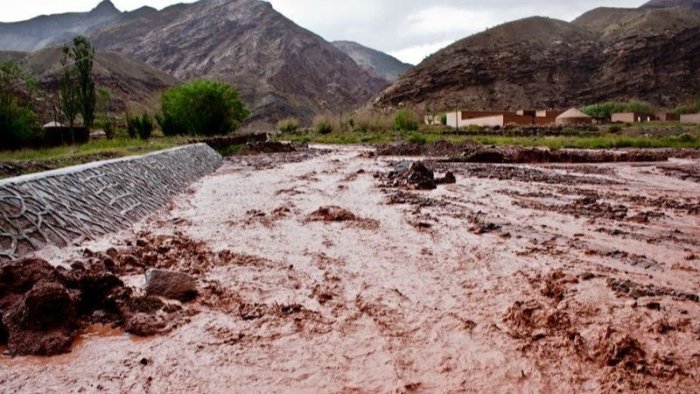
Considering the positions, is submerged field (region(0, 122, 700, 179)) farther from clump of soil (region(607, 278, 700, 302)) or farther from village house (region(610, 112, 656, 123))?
village house (region(610, 112, 656, 123))

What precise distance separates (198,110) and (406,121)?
1369 centimetres

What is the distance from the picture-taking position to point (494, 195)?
26.4 ft

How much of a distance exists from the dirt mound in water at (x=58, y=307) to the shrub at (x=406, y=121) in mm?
30827

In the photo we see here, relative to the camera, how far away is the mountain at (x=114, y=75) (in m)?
54.8

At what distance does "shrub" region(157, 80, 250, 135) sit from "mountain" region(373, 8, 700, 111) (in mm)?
31592

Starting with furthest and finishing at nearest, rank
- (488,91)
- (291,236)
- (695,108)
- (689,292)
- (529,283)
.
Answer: (488,91)
(695,108)
(291,236)
(529,283)
(689,292)

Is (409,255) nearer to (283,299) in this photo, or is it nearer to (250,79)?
(283,299)

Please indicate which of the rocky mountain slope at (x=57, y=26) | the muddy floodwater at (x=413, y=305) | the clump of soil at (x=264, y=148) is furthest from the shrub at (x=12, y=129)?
the rocky mountain slope at (x=57, y=26)

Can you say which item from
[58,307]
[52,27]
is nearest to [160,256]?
[58,307]

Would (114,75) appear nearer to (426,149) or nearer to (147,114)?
(147,114)

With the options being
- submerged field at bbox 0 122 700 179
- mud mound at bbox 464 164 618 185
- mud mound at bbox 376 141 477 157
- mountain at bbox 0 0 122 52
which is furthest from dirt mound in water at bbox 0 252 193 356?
mountain at bbox 0 0 122 52

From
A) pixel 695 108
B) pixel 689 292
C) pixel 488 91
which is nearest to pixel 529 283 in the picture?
pixel 689 292

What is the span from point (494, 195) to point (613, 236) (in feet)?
10.1

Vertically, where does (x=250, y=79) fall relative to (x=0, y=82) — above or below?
above
